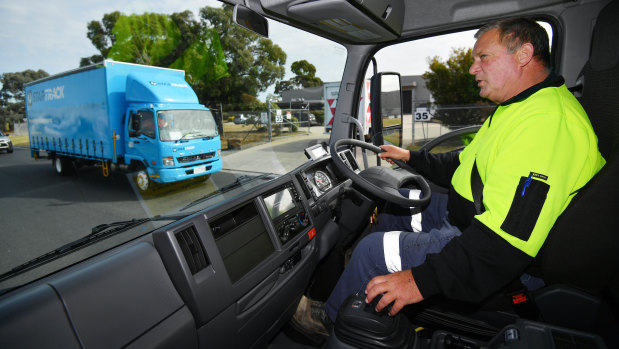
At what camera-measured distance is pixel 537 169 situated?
1.13 m

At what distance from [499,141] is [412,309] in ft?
3.14

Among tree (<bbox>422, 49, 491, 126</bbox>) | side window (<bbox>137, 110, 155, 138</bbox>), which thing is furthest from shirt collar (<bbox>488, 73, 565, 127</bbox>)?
tree (<bbox>422, 49, 491, 126</bbox>)

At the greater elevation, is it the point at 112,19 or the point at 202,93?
the point at 112,19

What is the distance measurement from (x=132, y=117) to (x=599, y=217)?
149 inches

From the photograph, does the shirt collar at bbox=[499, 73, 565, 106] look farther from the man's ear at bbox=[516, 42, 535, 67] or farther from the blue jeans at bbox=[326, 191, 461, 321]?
the blue jeans at bbox=[326, 191, 461, 321]

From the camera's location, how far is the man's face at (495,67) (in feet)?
4.92

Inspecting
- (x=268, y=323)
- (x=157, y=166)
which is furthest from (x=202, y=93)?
(x=157, y=166)

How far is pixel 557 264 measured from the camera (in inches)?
51.8

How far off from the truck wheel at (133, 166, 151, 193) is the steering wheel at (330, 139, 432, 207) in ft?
4.41

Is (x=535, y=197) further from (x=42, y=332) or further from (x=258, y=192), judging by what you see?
(x=42, y=332)

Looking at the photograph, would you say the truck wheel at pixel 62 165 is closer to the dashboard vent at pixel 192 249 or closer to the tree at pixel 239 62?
the tree at pixel 239 62

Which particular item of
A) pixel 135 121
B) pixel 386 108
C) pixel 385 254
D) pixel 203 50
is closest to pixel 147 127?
pixel 135 121

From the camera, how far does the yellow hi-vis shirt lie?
1128 mm

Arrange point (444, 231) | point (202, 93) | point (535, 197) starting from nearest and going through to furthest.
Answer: point (535, 197), point (444, 231), point (202, 93)
